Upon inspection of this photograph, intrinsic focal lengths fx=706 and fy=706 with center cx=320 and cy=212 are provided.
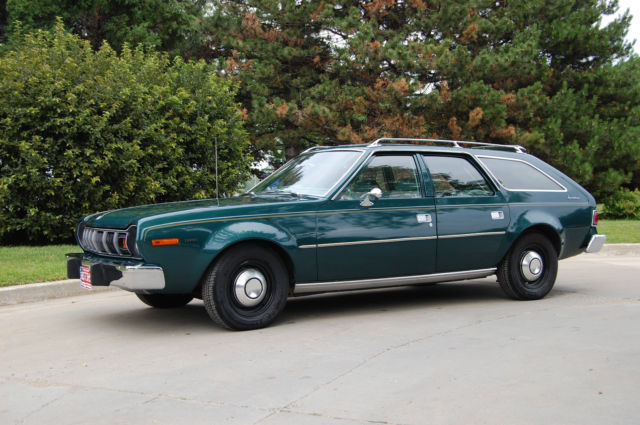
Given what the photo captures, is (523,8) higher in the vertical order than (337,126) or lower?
higher

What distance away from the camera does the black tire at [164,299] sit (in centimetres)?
732

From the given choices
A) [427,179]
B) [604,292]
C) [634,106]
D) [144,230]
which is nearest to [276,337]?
[144,230]

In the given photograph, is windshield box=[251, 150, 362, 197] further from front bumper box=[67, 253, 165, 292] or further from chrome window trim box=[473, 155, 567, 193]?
front bumper box=[67, 253, 165, 292]

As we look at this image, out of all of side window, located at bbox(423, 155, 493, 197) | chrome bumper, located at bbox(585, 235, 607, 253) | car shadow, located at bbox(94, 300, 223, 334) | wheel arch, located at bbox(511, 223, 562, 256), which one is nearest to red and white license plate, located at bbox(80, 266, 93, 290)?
car shadow, located at bbox(94, 300, 223, 334)

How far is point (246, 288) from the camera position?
20.1 feet

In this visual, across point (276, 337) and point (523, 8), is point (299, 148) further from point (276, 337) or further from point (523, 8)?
point (276, 337)

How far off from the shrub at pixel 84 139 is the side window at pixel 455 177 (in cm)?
718

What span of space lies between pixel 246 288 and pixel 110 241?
129 cm

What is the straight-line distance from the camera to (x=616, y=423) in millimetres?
3855

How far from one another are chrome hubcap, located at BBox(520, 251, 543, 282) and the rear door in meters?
0.37

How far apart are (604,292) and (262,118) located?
16.4m

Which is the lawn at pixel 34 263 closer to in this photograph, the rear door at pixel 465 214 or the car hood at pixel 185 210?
the car hood at pixel 185 210

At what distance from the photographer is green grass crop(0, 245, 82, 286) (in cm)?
860

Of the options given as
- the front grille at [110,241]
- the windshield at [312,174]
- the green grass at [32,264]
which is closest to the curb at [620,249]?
the windshield at [312,174]
